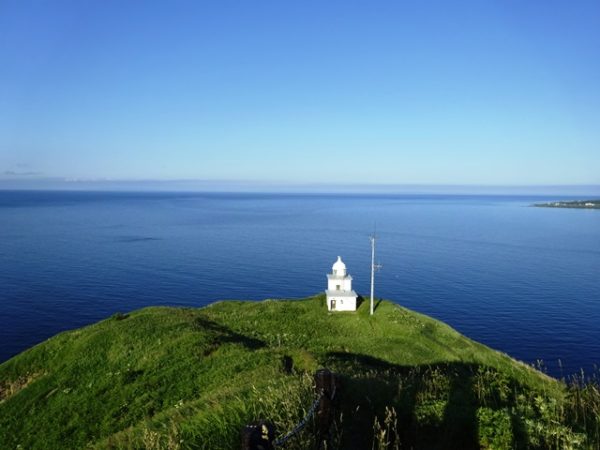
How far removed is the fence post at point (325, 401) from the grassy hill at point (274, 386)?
0.33m

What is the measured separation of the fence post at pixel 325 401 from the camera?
24.8 ft

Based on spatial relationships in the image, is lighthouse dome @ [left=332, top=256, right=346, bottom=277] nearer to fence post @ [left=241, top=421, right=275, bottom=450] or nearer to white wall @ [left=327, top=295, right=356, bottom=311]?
white wall @ [left=327, top=295, right=356, bottom=311]

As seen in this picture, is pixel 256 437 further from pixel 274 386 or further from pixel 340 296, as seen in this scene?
pixel 340 296

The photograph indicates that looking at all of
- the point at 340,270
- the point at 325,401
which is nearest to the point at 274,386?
the point at 325,401

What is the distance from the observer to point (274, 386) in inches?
495

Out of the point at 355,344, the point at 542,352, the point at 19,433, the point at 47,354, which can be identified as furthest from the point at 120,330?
the point at 542,352

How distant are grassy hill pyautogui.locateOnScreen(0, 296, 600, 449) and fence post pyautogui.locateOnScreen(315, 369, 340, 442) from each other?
0.33 meters

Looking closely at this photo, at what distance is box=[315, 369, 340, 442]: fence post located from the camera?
7.55 metres

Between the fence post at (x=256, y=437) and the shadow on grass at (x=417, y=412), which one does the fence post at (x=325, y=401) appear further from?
the fence post at (x=256, y=437)

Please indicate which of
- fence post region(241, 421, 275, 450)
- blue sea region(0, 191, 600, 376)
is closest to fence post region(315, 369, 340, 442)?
fence post region(241, 421, 275, 450)

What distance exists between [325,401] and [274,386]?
17.8 ft

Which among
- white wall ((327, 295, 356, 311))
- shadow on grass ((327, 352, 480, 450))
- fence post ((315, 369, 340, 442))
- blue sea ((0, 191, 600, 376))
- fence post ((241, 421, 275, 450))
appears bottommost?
blue sea ((0, 191, 600, 376))

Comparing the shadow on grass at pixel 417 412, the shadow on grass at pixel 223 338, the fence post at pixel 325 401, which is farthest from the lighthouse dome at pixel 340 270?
the fence post at pixel 325 401

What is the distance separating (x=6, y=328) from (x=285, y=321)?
130 ft
